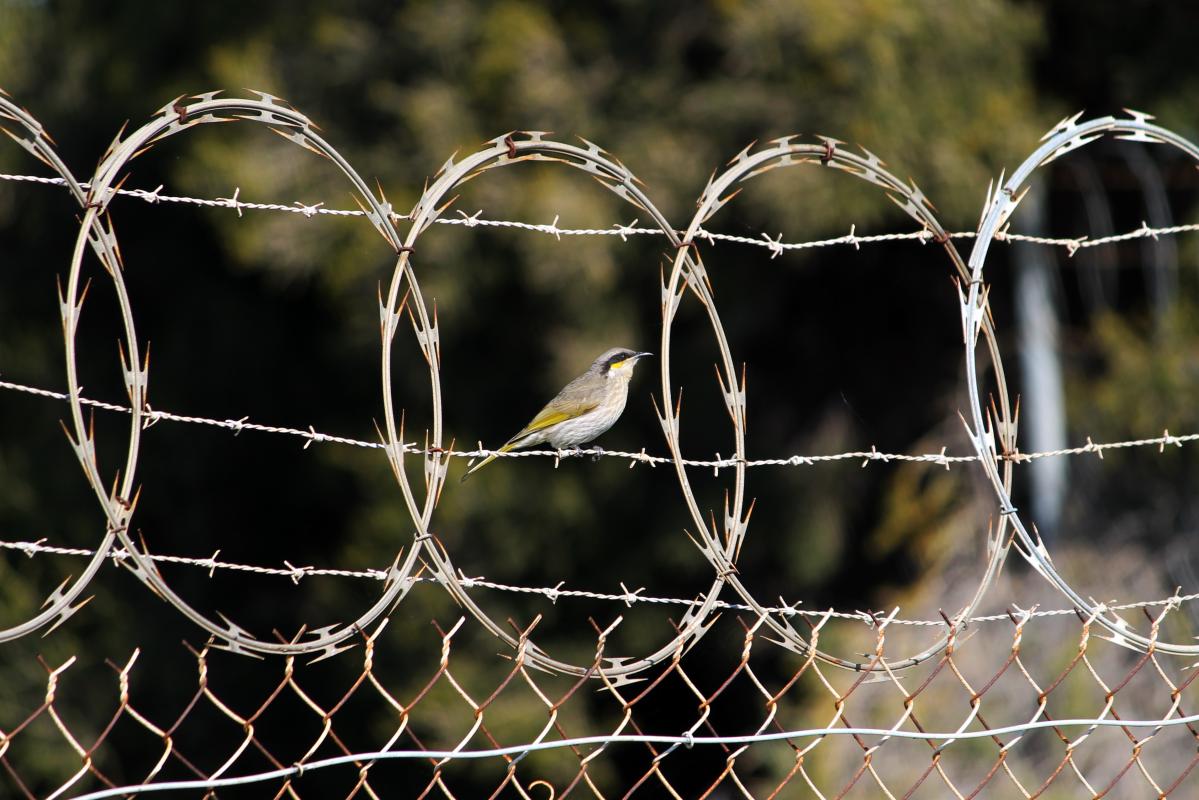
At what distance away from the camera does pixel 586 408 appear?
4.93 meters

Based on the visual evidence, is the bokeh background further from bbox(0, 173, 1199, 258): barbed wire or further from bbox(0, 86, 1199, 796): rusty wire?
bbox(0, 86, 1199, 796): rusty wire

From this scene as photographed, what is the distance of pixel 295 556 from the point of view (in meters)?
10.3

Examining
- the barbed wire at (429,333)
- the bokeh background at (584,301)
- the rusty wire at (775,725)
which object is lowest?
the rusty wire at (775,725)

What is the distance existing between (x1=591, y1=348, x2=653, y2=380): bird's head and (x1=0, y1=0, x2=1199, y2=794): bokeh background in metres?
2.88

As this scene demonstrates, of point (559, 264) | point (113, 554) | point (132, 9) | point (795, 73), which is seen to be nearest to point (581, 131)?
point (559, 264)

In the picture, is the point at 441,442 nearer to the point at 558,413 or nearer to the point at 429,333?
the point at 429,333

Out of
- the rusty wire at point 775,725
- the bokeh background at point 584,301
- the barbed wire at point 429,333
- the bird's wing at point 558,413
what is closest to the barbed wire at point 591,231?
the barbed wire at point 429,333

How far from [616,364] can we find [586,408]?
0.81ft

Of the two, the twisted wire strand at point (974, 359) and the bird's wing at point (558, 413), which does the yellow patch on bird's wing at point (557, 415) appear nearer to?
Answer: the bird's wing at point (558, 413)

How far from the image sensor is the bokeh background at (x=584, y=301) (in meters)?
8.15

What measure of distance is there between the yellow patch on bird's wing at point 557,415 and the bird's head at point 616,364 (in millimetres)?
156

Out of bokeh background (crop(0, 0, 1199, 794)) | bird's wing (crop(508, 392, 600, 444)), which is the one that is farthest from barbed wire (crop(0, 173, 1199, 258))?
bokeh background (crop(0, 0, 1199, 794))

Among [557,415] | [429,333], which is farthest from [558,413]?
[429,333]

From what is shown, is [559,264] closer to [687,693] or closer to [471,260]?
[471,260]
